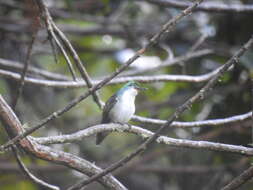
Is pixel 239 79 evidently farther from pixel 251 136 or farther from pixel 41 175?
pixel 41 175

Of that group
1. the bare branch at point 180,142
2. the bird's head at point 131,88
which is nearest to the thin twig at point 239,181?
the bare branch at point 180,142

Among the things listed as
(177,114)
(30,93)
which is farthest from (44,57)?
(177,114)

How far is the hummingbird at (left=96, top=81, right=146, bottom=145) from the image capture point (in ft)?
19.5

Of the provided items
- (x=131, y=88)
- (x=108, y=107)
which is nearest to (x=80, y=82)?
(x=108, y=107)

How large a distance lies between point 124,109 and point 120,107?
93 millimetres

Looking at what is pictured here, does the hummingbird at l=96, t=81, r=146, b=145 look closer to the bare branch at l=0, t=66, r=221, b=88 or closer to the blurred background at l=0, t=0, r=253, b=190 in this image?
the bare branch at l=0, t=66, r=221, b=88

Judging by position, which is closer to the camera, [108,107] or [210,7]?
[108,107]

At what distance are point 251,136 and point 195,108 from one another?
873mm

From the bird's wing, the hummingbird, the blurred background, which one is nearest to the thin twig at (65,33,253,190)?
the hummingbird

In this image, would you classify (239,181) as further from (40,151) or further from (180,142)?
(40,151)

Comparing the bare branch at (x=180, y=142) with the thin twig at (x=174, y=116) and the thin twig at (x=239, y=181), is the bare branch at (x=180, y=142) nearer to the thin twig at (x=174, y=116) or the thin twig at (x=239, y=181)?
the thin twig at (x=239, y=181)

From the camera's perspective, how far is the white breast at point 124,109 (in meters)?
5.91

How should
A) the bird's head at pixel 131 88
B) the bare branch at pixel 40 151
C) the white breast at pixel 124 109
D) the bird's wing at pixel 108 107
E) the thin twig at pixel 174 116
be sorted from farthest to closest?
the bird's head at pixel 131 88
the bird's wing at pixel 108 107
the white breast at pixel 124 109
the bare branch at pixel 40 151
the thin twig at pixel 174 116

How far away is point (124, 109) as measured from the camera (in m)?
6.05
